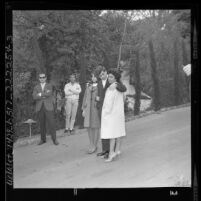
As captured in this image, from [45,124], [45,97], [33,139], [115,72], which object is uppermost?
[115,72]

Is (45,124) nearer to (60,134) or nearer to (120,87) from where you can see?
(60,134)

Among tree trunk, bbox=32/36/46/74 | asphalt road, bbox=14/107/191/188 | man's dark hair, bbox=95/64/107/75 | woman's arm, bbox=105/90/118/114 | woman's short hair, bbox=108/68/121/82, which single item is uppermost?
tree trunk, bbox=32/36/46/74

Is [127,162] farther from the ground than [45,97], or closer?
closer

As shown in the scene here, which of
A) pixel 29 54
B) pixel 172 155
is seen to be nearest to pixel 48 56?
pixel 29 54

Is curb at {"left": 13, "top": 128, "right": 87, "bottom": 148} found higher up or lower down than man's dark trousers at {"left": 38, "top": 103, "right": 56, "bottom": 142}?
lower down

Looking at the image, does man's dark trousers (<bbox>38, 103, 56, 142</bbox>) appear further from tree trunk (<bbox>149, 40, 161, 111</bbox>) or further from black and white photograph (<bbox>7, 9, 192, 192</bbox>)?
tree trunk (<bbox>149, 40, 161, 111</bbox>)

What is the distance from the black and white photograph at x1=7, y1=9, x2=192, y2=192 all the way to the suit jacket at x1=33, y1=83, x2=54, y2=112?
10mm

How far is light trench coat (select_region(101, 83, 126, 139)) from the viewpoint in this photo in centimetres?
573

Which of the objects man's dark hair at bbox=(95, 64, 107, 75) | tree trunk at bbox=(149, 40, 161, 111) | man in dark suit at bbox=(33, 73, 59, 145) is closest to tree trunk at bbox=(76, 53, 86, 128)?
man's dark hair at bbox=(95, 64, 107, 75)

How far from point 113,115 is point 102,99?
200 mm

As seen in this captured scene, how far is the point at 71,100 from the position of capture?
5766 mm

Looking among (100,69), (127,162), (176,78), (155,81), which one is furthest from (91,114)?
(176,78)
